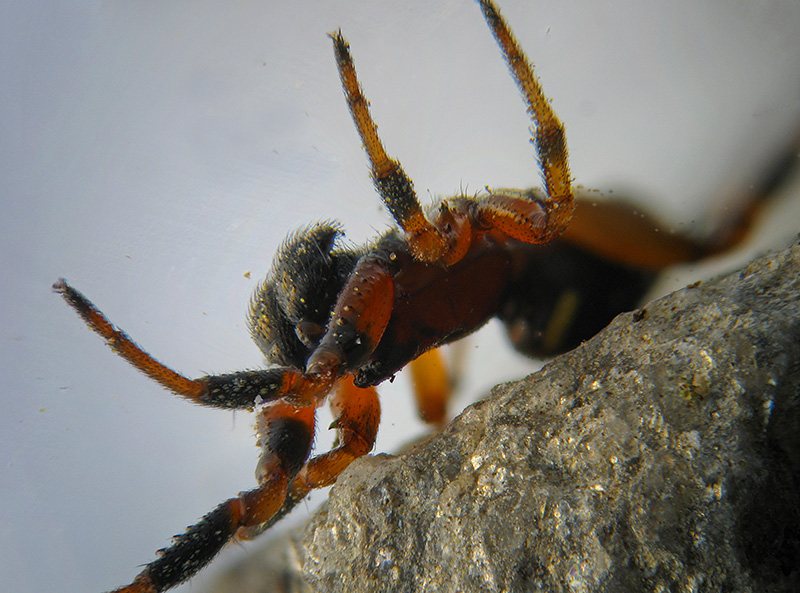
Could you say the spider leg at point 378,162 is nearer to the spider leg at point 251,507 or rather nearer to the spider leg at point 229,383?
the spider leg at point 229,383

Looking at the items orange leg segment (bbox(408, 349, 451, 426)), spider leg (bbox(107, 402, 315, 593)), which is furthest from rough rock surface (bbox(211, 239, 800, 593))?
orange leg segment (bbox(408, 349, 451, 426))

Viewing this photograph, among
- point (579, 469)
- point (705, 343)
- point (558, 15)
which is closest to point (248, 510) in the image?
point (579, 469)

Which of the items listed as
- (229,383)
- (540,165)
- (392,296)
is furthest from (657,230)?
(229,383)

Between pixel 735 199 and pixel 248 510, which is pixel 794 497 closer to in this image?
pixel 248 510

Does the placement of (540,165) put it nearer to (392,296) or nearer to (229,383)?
(392,296)

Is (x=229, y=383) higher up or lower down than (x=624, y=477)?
higher up

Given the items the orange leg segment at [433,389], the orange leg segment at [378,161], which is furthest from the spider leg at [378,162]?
the orange leg segment at [433,389]
